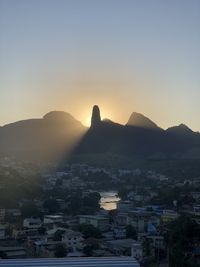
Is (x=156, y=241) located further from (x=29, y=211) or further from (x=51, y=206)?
(x=51, y=206)

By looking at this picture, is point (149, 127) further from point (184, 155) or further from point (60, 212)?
point (60, 212)

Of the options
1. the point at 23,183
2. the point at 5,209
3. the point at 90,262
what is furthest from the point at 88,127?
the point at 90,262

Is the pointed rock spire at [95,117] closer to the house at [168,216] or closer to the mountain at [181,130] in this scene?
the mountain at [181,130]

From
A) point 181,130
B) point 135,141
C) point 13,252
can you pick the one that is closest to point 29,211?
point 13,252

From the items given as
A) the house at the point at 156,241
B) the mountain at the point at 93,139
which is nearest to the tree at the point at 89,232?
the house at the point at 156,241

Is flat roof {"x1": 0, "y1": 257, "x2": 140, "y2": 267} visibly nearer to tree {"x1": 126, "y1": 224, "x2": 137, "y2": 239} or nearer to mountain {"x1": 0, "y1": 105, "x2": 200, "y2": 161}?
tree {"x1": 126, "y1": 224, "x2": 137, "y2": 239}
